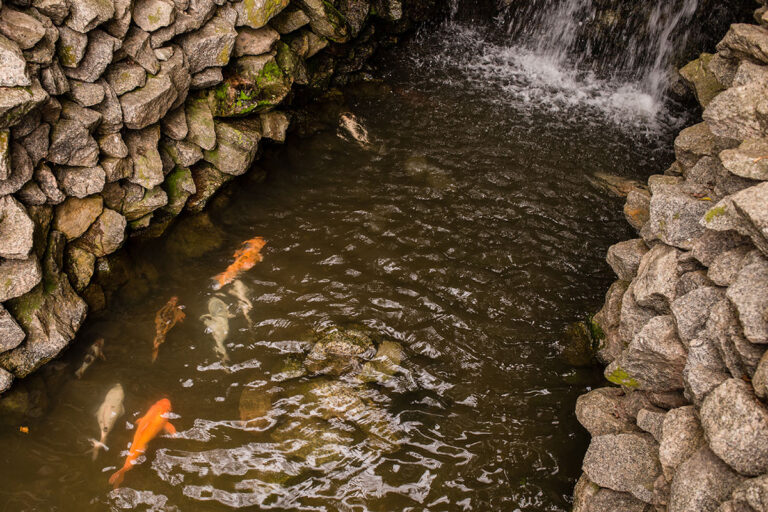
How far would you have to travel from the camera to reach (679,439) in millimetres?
4805

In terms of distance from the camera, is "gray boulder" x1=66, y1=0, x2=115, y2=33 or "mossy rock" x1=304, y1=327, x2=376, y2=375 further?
"mossy rock" x1=304, y1=327, x2=376, y2=375

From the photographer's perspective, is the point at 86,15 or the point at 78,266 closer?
the point at 86,15

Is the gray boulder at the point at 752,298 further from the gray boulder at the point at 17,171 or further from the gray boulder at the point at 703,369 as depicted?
the gray boulder at the point at 17,171

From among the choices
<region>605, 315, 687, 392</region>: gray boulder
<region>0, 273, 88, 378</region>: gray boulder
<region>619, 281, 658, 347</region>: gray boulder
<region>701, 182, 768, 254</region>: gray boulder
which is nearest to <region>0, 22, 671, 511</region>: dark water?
<region>0, 273, 88, 378</region>: gray boulder

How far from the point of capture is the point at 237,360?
715cm

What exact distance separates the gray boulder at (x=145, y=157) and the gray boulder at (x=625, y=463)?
6.90 meters

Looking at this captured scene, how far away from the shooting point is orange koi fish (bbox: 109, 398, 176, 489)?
596 cm

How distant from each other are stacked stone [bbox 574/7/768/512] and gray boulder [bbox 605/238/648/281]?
19 millimetres

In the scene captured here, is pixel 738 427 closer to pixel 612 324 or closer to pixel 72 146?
pixel 612 324

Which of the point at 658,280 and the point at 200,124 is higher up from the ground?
the point at 658,280

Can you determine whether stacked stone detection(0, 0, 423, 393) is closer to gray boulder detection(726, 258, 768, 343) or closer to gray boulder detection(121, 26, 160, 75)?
gray boulder detection(121, 26, 160, 75)

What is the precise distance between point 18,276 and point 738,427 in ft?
24.6

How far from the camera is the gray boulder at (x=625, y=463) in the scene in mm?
5195

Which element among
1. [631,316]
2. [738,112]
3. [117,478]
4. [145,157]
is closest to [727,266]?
[631,316]
